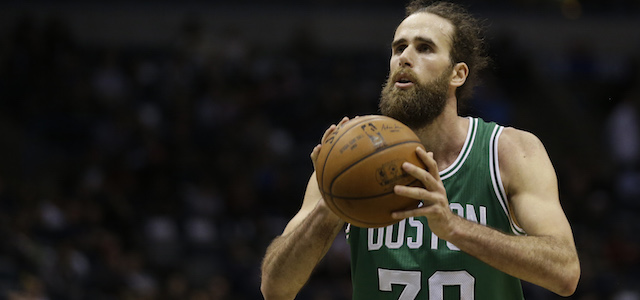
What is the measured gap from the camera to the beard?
3.83m

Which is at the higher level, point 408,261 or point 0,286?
point 408,261

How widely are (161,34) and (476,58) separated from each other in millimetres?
11828

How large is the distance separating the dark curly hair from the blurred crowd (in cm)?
604

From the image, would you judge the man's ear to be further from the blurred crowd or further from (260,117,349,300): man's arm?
the blurred crowd

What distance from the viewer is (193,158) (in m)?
12.1

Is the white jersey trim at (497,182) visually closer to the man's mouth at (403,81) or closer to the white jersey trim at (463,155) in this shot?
the white jersey trim at (463,155)

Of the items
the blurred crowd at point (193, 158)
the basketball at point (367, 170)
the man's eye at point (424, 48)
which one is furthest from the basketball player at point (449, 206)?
the blurred crowd at point (193, 158)

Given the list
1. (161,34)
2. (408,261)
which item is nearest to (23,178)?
(161,34)

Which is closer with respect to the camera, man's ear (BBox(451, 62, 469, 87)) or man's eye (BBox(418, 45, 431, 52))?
man's eye (BBox(418, 45, 431, 52))

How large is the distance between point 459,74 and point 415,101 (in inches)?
16.3

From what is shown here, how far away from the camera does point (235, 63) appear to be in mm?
13703

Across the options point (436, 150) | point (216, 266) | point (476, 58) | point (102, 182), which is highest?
point (476, 58)

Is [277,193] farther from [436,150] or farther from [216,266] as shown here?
[436,150]

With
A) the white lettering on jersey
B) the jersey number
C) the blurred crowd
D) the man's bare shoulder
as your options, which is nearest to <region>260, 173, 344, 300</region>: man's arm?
the white lettering on jersey
